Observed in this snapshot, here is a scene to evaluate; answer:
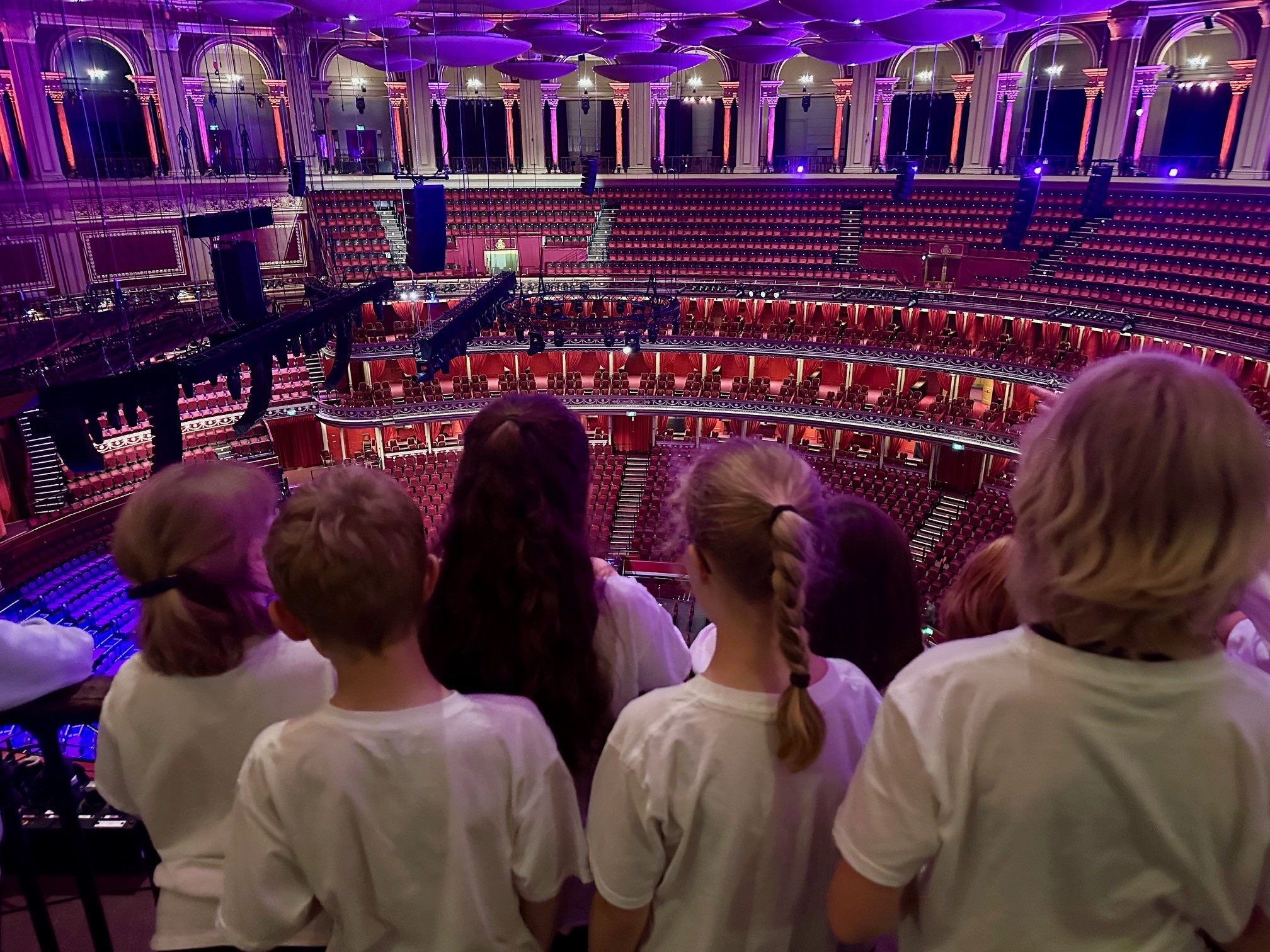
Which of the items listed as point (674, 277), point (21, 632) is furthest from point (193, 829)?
point (674, 277)

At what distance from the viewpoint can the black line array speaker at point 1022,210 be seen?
13.4 metres

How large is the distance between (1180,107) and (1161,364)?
27.9m

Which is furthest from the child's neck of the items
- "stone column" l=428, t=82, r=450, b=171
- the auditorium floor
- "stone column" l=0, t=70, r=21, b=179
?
"stone column" l=428, t=82, r=450, b=171

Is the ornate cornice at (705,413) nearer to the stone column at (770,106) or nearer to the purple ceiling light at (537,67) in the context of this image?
the purple ceiling light at (537,67)

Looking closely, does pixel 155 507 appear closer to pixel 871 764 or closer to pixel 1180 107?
pixel 871 764

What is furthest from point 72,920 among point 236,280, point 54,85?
point 54,85

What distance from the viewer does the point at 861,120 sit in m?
25.4

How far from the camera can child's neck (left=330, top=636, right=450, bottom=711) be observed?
5.02 ft

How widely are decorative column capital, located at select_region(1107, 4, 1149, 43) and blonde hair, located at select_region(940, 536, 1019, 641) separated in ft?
81.6

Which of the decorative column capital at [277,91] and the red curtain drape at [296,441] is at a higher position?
the decorative column capital at [277,91]

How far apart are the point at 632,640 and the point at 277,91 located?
26374 mm

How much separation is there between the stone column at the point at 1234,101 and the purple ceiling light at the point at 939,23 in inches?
601

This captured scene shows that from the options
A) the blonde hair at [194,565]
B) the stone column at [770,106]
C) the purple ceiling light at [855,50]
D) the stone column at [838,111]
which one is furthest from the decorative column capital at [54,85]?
the blonde hair at [194,565]

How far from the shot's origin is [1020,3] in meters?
9.18
